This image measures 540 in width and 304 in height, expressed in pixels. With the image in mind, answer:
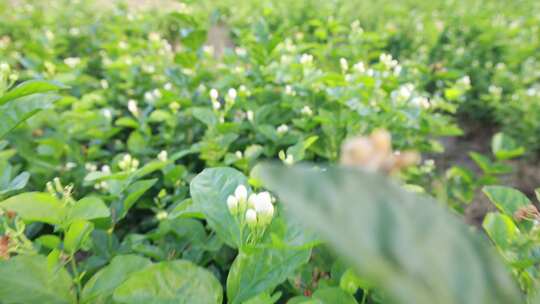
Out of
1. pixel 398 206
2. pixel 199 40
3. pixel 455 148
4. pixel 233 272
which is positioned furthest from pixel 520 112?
pixel 398 206

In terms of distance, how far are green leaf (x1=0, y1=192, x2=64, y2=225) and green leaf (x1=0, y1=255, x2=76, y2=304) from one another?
0.08 metres

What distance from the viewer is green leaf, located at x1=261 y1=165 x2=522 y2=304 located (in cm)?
27

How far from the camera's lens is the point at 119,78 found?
86.1 inches

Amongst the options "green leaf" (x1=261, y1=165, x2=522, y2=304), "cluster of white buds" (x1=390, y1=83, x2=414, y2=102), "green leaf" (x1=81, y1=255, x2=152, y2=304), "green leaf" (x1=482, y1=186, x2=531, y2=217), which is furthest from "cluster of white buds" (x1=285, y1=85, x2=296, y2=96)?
"green leaf" (x1=261, y1=165, x2=522, y2=304)

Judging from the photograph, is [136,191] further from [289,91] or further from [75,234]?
[289,91]

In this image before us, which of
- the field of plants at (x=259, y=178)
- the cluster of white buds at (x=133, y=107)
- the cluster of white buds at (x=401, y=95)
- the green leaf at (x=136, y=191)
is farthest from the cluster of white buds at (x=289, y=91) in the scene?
the green leaf at (x=136, y=191)

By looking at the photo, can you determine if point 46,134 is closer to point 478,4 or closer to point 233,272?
point 233,272

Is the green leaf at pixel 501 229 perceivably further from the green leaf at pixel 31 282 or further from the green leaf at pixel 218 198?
the green leaf at pixel 31 282

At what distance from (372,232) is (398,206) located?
Result: 26 mm

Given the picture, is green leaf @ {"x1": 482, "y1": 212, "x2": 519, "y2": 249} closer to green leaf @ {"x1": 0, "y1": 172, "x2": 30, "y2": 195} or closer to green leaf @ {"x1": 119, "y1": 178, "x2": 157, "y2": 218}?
green leaf @ {"x1": 119, "y1": 178, "x2": 157, "y2": 218}

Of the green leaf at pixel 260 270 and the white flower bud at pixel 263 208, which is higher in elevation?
the white flower bud at pixel 263 208

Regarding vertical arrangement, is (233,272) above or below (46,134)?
above

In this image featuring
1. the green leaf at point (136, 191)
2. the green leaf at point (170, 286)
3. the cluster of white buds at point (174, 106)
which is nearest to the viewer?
the green leaf at point (170, 286)

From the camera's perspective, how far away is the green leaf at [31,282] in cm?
70
